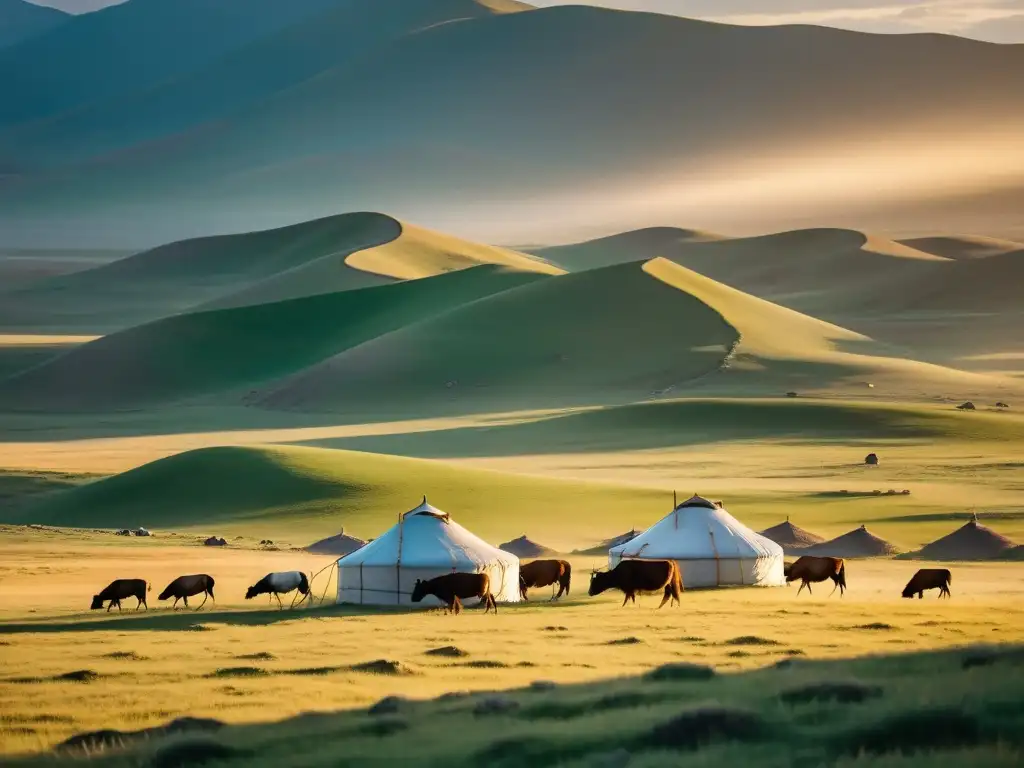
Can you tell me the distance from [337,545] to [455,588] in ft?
62.1

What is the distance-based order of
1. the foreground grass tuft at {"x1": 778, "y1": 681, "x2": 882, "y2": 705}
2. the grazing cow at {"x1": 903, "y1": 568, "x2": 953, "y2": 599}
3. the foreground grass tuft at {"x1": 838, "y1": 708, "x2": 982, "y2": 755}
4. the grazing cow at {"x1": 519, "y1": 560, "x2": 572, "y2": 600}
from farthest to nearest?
the grazing cow at {"x1": 519, "y1": 560, "x2": 572, "y2": 600} → the grazing cow at {"x1": 903, "y1": 568, "x2": 953, "y2": 599} → the foreground grass tuft at {"x1": 778, "y1": 681, "x2": 882, "y2": 705} → the foreground grass tuft at {"x1": 838, "y1": 708, "x2": 982, "y2": 755}

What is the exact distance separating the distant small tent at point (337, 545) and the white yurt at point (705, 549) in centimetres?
1404

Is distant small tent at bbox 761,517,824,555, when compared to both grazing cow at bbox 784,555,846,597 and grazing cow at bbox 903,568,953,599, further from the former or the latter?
grazing cow at bbox 903,568,953,599

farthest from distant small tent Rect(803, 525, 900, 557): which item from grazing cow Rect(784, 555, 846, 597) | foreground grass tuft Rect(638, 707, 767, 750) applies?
foreground grass tuft Rect(638, 707, 767, 750)

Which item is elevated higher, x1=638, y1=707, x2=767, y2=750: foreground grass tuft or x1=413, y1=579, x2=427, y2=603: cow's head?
x1=413, y1=579, x2=427, y2=603: cow's head

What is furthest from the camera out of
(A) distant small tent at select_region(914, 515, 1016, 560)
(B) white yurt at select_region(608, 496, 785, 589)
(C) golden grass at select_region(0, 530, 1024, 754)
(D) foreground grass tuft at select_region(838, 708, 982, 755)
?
(A) distant small tent at select_region(914, 515, 1016, 560)

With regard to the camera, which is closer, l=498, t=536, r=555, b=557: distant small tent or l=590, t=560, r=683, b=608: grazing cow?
l=590, t=560, r=683, b=608: grazing cow

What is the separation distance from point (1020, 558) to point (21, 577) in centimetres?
2715

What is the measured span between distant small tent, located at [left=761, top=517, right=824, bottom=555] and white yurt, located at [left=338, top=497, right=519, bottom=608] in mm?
15509

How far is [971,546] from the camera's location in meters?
50.6

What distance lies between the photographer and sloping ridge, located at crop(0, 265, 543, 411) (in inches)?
5994

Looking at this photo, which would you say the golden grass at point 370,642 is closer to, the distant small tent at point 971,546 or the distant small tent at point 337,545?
the distant small tent at point 971,546

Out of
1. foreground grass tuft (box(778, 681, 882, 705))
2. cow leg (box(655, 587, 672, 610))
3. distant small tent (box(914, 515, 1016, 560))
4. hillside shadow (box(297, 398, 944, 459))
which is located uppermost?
hillside shadow (box(297, 398, 944, 459))

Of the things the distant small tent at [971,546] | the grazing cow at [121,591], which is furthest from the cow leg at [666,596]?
the distant small tent at [971,546]
